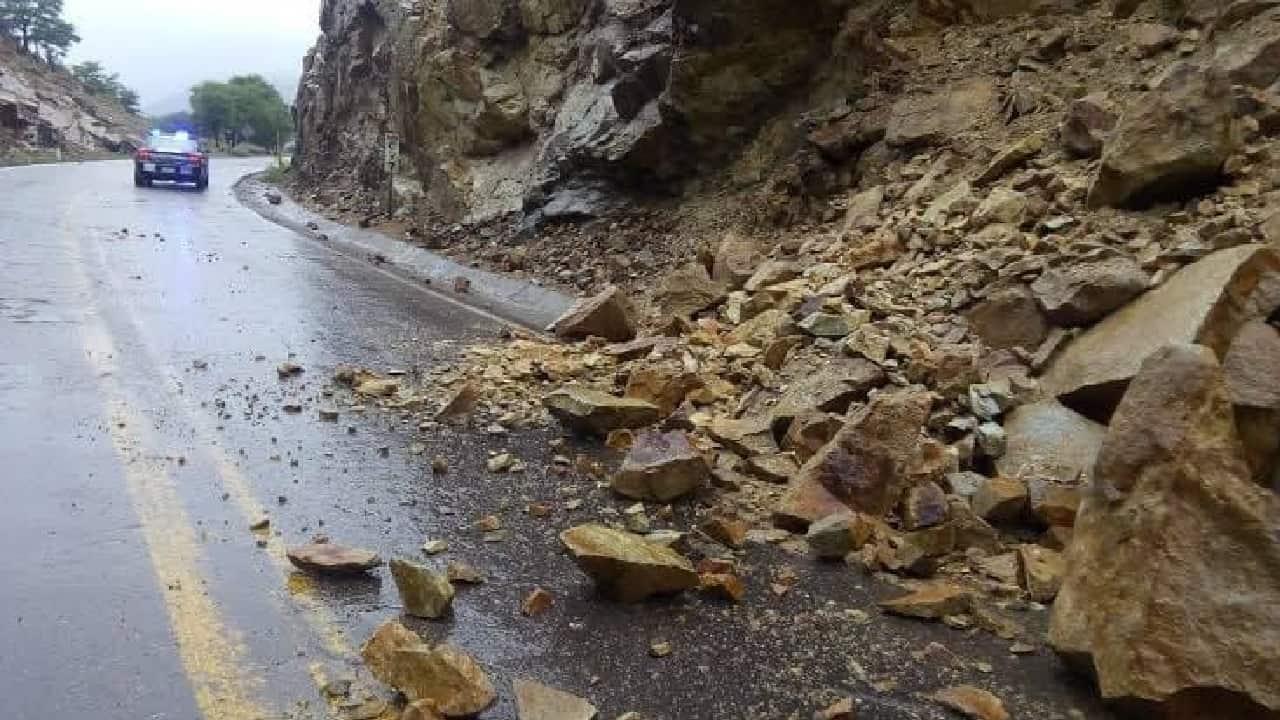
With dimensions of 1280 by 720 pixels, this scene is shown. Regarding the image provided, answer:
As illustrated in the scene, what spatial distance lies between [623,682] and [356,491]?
2.38 m

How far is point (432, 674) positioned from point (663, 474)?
2211mm

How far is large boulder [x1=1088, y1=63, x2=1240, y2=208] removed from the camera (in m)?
6.71

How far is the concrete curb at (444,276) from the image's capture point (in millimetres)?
12008

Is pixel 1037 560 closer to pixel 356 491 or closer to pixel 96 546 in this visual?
pixel 356 491

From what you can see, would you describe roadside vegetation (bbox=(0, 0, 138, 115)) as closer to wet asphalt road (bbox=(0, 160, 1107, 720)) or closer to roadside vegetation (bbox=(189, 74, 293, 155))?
roadside vegetation (bbox=(189, 74, 293, 155))

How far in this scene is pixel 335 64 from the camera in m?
29.0

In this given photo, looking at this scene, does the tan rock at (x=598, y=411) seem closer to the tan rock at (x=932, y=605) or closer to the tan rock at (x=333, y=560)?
the tan rock at (x=333, y=560)

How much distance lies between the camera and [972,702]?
3396mm

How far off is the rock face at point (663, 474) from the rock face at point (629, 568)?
105 cm

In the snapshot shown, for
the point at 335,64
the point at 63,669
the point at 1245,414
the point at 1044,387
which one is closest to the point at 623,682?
the point at 63,669

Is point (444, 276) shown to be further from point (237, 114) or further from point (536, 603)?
point (237, 114)

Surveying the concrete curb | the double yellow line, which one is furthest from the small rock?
the concrete curb

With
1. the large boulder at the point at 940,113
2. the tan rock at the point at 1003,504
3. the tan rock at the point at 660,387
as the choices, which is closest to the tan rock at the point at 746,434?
the tan rock at the point at 660,387

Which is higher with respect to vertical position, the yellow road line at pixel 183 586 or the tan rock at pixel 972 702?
the tan rock at pixel 972 702
